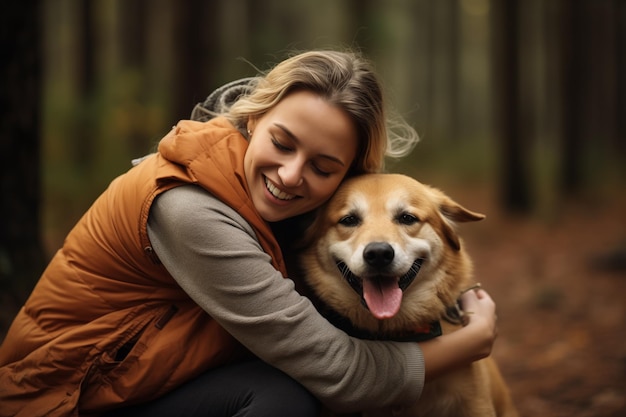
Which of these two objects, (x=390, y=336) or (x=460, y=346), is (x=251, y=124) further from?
(x=460, y=346)

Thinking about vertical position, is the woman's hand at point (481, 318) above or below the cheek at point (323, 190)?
below

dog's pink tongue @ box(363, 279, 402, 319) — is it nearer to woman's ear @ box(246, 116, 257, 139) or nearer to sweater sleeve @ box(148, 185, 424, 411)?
sweater sleeve @ box(148, 185, 424, 411)

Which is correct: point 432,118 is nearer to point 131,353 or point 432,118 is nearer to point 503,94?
point 503,94

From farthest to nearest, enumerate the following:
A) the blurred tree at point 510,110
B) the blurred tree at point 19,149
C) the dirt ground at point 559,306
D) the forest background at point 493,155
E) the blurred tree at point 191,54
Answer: the blurred tree at point 510,110 < the blurred tree at point 191,54 < the dirt ground at point 559,306 < the forest background at point 493,155 < the blurred tree at point 19,149

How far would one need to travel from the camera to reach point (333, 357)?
2229 millimetres

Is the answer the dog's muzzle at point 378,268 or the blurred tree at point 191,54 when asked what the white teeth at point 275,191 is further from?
the blurred tree at point 191,54

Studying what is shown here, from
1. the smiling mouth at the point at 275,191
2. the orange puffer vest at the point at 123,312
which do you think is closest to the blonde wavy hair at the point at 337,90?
the orange puffer vest at the point at 123,312

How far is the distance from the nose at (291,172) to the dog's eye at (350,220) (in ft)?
1.28

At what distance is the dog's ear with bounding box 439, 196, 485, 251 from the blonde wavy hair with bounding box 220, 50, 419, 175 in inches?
15.4

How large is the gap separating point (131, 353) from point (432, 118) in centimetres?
2393

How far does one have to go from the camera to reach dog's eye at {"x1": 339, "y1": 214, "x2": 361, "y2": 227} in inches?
105

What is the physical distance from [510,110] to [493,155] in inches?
342

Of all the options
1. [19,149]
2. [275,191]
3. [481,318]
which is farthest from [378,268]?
[19,149]

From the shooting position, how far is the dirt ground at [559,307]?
12.1ft
